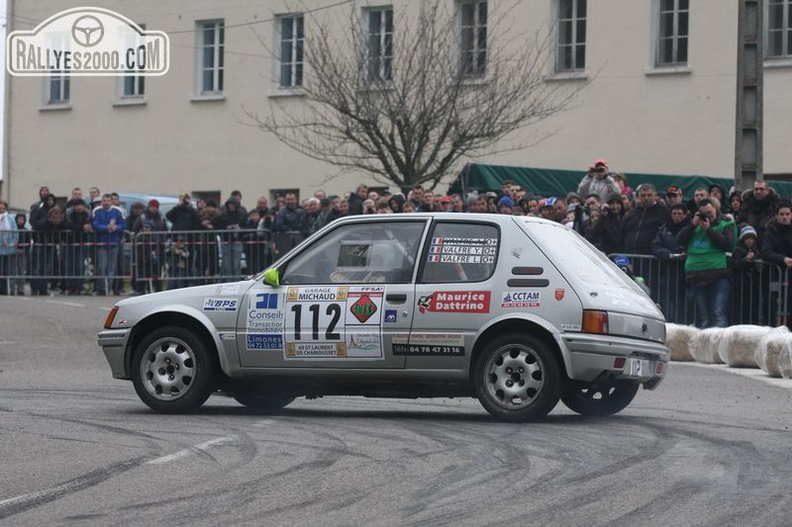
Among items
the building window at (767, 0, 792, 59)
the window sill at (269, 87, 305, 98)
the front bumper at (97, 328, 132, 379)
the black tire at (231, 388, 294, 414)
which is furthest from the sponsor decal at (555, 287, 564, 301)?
the window sill at (269, 87, 305, 98)

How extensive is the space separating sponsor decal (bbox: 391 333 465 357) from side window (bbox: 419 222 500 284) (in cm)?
41

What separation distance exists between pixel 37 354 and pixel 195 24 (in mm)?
23556

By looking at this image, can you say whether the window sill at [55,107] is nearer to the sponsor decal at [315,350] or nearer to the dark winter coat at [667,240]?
the dark winter coat at [667,240]

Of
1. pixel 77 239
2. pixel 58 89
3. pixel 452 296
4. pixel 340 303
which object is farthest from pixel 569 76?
pixel 452 296

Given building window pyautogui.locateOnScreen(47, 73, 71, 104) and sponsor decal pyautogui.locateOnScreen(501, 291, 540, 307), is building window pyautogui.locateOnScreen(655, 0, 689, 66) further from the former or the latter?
sponsor decal pyautogui.locateOnScreen(501, 291, 540, 307)

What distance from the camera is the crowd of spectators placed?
20.3m

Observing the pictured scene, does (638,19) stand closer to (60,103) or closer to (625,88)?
(625,88)

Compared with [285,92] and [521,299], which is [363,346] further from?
[285,92]

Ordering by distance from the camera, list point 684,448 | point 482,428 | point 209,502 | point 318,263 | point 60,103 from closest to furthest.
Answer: point 209,502
point 684,448
point 482,428
point 318,263
point 60,103

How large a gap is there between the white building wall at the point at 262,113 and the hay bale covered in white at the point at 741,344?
15.6 metres

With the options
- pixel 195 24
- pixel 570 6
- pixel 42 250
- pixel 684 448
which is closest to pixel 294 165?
pixel 195 24

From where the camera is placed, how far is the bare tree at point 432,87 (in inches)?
1286

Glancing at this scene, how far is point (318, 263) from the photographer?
41.3 feet

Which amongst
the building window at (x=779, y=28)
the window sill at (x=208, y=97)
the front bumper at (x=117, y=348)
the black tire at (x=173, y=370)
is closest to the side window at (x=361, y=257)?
the black tire at (x=173, y=370)
